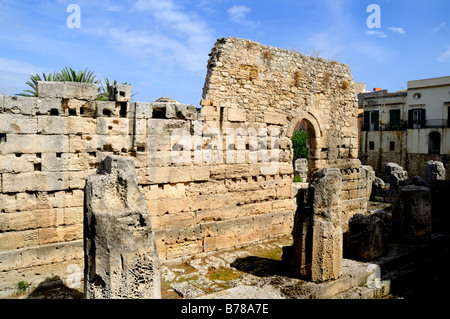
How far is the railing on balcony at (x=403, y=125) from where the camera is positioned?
26.9 meters

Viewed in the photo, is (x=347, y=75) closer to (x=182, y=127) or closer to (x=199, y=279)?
(x=182, y=127)

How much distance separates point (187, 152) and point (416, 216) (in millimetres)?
5589

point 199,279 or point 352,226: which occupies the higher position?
point 352,226

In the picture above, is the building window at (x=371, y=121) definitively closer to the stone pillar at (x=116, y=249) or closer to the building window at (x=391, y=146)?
the building window at (x=391, y=146)

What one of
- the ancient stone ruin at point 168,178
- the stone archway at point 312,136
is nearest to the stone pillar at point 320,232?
the ancient stone ruin at point 168,178

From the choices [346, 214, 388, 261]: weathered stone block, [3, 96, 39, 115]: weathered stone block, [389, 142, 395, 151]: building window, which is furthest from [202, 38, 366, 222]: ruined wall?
[389, 142, 395, 151]: building window

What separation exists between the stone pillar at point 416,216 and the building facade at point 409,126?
21523mm

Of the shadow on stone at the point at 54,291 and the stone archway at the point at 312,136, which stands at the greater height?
the stone archway at the point at 312,136

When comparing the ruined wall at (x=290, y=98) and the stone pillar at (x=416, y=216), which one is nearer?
the stone pillar at (x=416, y=216)

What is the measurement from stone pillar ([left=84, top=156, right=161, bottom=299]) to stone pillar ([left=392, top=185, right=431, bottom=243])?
260 inches

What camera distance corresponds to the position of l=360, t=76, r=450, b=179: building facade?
87.8 feet

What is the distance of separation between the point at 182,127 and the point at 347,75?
6603 millimetres
